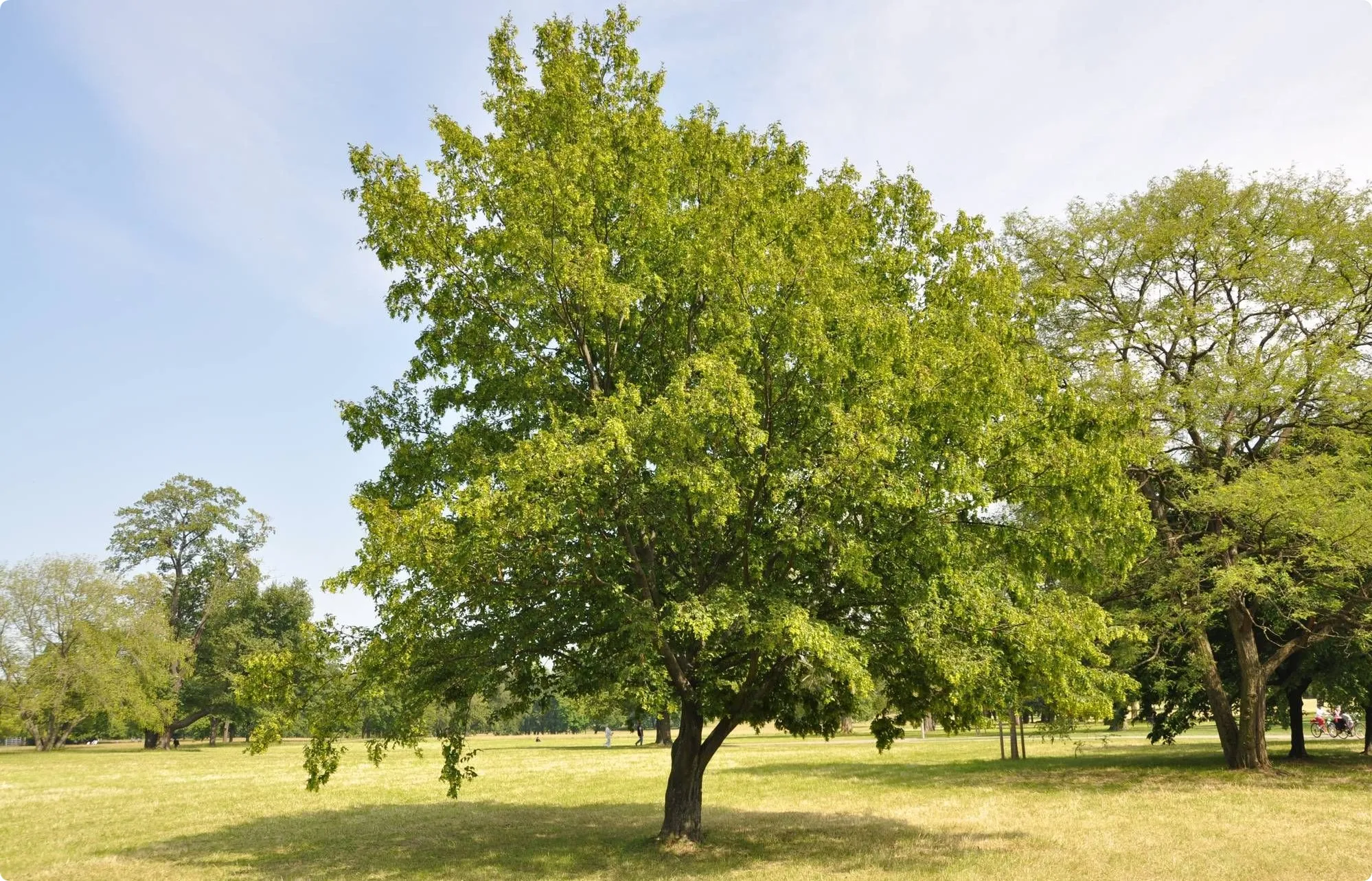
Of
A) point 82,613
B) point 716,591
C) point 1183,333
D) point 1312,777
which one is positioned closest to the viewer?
point 716,591

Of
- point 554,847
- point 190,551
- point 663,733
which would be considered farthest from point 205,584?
point 554,847

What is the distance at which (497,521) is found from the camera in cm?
1251

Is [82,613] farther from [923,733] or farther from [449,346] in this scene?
[923,733]

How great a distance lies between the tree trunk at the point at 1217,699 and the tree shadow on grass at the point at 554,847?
13.6 metres

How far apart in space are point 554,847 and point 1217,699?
2172 cm

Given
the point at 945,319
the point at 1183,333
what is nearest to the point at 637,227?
the point at 945,319

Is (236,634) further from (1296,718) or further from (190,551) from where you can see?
(1296,718)

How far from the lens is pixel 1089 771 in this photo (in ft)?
99.5

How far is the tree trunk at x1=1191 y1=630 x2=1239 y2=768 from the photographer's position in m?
27.0

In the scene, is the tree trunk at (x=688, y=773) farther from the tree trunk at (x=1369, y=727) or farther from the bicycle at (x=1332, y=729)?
the bicycle at (x=1332, y=729)

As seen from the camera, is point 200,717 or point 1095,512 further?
point 200,717

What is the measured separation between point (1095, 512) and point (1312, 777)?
16972 millimetres

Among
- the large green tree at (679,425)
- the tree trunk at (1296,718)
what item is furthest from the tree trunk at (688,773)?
the tree trunk at (1296,718)

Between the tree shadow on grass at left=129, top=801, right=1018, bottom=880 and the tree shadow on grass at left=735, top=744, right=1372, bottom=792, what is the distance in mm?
9781
